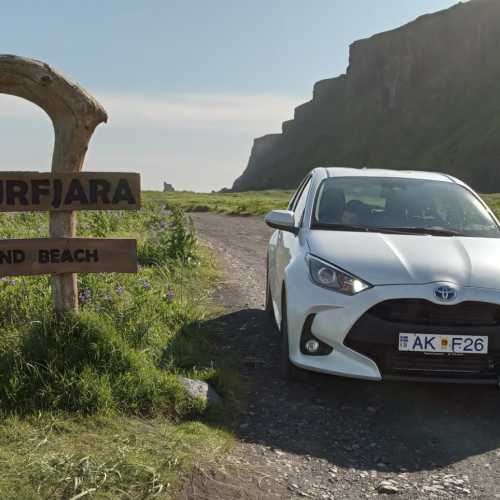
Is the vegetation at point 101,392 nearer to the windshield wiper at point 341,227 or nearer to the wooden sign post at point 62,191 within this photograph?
the wooden sign post at point 62,191

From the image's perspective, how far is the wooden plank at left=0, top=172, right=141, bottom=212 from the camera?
15.6 feet

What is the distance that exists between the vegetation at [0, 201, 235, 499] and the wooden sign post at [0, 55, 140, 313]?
415 millimetres

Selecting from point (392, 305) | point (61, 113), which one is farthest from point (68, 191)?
point (392, 305)

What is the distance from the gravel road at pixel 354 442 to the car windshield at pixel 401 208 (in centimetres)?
133

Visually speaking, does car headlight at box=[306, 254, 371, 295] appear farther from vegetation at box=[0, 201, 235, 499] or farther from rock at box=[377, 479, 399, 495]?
rock at box=[377, 479, 399, 495]

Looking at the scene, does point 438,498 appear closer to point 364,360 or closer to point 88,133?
point 364,360

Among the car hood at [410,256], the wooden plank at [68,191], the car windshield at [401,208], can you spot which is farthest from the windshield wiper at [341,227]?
the wooden plank at [68,191]

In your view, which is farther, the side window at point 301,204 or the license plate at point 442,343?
the side window at point 301,204

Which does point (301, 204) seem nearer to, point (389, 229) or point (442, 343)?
point (389, 229)

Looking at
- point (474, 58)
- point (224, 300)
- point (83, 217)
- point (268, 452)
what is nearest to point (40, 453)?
point (268, 452)

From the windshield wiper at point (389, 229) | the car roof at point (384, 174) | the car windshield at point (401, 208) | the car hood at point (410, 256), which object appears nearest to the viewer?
the car hood at point (410, 256)

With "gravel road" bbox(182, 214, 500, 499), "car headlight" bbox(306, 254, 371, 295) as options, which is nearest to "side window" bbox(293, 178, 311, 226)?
"car headlight" bbox(306, 254, 371, 295)

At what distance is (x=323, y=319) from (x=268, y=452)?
1.02m

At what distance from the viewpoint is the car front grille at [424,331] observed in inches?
178
